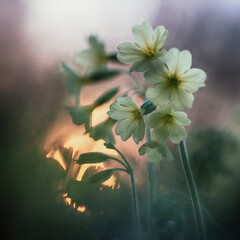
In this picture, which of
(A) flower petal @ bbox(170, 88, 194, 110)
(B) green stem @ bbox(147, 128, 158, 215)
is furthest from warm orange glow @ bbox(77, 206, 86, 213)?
(A) flower petal @ bbox(170, 88, 194, 110)

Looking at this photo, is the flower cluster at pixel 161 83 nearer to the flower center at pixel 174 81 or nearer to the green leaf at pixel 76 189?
the flower center at pixel 174 81

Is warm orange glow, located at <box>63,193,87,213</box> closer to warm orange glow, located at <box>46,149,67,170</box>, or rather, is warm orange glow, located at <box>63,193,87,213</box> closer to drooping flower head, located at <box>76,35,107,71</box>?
warm orange glow, located at <box>46,149,67,170</box>

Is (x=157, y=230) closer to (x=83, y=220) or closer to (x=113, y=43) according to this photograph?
(x=83, y=220)

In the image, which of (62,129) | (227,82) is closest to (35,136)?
(62,129)

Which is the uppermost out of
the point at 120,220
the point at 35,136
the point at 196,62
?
the point at 196,62

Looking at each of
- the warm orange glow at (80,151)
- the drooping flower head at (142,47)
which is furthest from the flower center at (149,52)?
the warm orange glow at (80,151)

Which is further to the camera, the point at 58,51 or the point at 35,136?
the point at 58,51

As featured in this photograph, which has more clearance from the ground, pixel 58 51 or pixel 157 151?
pixel 58 51

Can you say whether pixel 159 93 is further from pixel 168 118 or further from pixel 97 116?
pixel 97 116
